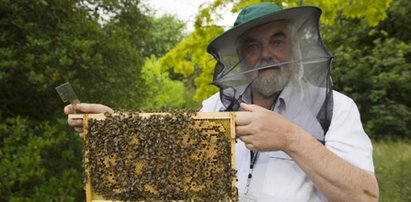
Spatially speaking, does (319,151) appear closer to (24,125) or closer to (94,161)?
(94,161)

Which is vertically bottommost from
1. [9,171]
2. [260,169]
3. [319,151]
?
[9,171]

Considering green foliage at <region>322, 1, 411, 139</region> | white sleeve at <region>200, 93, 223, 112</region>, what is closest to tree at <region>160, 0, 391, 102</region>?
white sleeve at <region>200, 93, 223, 112</region>

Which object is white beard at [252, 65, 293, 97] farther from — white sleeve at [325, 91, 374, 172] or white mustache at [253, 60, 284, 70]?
white sleeve at [325, 91, 374, 172]

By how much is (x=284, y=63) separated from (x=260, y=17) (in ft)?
0.89

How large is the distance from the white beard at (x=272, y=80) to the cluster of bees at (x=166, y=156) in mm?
463

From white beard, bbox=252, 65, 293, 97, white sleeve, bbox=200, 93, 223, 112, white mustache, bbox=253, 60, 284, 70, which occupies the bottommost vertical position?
white sleeve, bbox=200, 93, 223, 112

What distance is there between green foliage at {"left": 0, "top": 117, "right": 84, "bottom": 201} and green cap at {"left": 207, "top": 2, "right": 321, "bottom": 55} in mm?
2448

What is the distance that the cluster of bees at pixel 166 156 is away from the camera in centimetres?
213

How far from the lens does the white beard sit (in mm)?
2434

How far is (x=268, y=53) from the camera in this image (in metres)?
2.52

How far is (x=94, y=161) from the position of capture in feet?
7.36

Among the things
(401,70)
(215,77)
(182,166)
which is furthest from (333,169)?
(401,70)

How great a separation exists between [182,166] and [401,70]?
489 inches

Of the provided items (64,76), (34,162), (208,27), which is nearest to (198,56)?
(208,27)
